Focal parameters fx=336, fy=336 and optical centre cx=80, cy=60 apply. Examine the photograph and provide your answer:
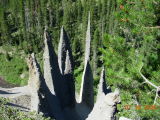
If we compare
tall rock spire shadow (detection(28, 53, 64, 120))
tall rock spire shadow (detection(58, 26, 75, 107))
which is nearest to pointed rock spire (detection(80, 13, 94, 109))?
tall rock spire shadow (detection(58, 26, 75, 107))

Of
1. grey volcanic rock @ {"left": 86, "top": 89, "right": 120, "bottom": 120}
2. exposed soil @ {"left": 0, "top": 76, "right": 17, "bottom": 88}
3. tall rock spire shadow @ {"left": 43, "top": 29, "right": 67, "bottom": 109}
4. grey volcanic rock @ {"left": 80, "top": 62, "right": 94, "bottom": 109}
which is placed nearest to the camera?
grey volcanic rock @ {"left": 86, "top": 89, "right": 120, "bottom": 120}

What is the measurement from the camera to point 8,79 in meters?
51.6

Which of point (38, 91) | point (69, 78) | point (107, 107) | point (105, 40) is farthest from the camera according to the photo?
point (69, 78)

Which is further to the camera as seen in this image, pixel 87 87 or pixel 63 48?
pixel 87 87

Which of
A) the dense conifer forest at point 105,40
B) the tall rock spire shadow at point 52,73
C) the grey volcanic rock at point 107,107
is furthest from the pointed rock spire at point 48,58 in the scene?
the grey volcanic rock at point 107,107

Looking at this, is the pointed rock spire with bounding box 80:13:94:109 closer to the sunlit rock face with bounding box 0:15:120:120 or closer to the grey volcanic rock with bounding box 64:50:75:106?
the sunlit rock face with bounding box 0:15:120:120

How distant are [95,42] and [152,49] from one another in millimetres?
34496

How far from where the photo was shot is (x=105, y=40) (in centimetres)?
1409

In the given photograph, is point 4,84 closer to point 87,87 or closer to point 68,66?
point 87,87

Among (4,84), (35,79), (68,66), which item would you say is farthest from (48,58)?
(4,84)

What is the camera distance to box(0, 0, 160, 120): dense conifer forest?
13.8 metres

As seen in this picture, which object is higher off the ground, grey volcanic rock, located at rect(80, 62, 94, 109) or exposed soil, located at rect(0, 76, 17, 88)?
grey volcanic rock, located at rect(80, 62, 94, 109)

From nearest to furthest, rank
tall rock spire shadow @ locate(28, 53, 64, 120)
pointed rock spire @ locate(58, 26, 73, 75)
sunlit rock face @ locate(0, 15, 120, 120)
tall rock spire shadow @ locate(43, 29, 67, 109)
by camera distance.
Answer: tall rock spire shadow @ locate(28, 53, 64, 120) < sunlit rock face @ locate(0, 15, 120, 120) < tall rock spire shadow @ locate(43, 29, 67, 109) < pointed rock spire @ locate(58, 26, 73, 75)

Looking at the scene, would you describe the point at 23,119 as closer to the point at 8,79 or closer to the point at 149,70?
the point at 149,70
